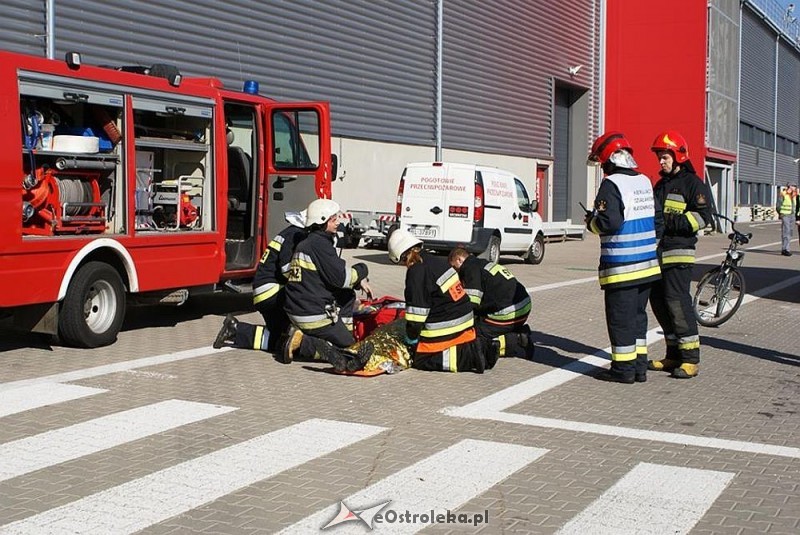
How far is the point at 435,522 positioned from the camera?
193 inches

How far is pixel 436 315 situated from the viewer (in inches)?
341

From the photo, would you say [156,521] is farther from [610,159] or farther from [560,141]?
[560,141]

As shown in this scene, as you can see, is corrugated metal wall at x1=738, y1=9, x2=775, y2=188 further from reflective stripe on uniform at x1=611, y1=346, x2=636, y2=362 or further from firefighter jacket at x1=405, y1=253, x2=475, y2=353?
firefighter jacket at x1=405, y1=253, x2=475, y2=353

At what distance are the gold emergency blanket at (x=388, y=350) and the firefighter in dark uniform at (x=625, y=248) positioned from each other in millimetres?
1829

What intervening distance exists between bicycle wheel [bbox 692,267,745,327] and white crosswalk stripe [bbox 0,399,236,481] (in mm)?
7118

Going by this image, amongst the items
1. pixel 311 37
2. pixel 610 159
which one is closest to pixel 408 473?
pixel 610 159

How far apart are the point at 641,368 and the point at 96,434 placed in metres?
4.47

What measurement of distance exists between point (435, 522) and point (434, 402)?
111 inches

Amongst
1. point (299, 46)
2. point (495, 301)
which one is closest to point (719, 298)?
point (495, 301)

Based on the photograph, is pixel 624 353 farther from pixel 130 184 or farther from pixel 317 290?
pixel 130 184

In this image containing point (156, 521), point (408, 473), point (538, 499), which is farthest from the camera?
point (408, 473)

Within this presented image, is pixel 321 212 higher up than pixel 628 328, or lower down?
higher up

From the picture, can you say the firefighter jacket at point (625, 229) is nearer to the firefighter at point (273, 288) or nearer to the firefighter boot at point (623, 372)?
the firefighter boot at point (623, 372)

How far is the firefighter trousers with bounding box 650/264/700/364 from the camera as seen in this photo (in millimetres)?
8805
